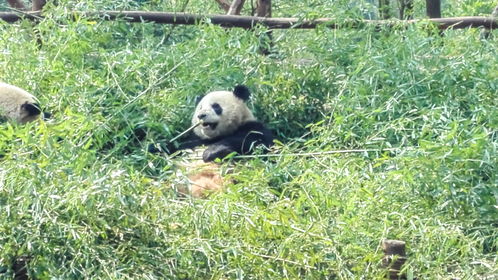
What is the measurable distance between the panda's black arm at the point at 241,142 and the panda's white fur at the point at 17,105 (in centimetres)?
128

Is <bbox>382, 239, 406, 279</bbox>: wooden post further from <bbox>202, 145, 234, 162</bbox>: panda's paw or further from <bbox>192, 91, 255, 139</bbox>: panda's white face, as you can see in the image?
<bbox>192, 91, 255, 139</bbox>: panda's white face

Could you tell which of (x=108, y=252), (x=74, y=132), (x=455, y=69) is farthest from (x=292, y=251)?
(x=455, y=69)

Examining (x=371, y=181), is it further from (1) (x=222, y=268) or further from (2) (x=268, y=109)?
(2) (x=268, y=109)

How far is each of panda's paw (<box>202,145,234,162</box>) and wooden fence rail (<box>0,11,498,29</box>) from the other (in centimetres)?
148

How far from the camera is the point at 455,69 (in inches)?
277

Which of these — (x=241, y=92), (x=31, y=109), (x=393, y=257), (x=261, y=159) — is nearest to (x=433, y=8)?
(x=241, y=92)

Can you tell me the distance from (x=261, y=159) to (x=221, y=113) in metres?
0.78

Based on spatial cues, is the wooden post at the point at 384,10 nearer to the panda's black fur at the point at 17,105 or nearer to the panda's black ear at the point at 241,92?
the panda's black ear at the point at 241,92

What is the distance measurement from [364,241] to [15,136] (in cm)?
213

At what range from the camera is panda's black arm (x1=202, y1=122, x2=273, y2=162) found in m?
6.82

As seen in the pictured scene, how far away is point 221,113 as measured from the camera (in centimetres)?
716

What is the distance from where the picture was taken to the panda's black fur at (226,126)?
6941 millimetres

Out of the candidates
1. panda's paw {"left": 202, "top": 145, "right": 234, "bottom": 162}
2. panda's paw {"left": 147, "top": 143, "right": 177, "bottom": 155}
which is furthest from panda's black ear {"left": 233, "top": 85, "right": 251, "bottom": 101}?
panda's paw {"left": 147, "top": 143, "right": 177, "bottom": 155}

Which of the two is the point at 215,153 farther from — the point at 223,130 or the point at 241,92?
the point at 241,92
